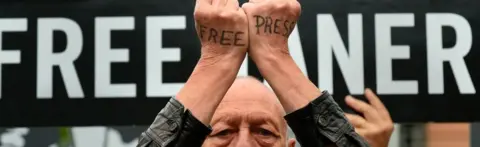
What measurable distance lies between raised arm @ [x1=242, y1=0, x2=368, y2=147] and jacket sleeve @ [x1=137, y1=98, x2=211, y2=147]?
8.1 inches

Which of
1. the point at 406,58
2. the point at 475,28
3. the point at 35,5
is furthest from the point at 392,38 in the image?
the point at 35,5

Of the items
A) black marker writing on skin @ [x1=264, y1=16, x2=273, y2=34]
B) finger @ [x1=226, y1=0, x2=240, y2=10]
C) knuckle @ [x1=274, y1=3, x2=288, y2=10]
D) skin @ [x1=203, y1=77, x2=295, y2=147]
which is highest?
finger @ [x1=226, y1=0, x2=240, y2=10]

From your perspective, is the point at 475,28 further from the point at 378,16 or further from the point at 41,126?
the point at 41,126

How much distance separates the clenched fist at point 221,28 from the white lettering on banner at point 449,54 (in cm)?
114

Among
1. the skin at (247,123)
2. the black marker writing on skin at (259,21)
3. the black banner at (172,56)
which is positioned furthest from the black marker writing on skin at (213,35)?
the black banner at (172,56)

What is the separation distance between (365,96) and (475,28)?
45 centimetres

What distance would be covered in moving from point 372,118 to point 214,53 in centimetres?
111

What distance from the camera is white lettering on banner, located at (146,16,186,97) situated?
312cm

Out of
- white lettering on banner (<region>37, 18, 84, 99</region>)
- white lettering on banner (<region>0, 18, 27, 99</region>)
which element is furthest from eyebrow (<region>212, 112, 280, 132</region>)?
white lettering on banner (<region>0, 18, 27, 99</region>)

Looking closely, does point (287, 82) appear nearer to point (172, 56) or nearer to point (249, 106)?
point (249, 106)

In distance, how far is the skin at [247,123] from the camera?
2.38 metres

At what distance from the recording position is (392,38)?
311 centimetres

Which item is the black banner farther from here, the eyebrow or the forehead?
the eyebrow

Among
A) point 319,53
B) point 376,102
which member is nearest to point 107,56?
point 319,53
